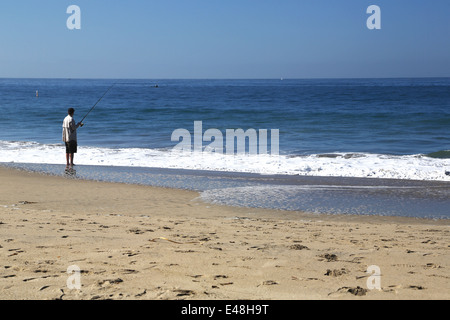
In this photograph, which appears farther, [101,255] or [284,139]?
[284,139]

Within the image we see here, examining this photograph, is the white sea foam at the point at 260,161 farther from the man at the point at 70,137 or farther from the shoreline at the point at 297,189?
the man at the point at 70,137

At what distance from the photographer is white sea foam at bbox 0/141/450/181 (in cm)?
1201

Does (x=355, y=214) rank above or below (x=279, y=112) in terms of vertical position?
below

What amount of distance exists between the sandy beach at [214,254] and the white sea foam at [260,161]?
469 centimetres

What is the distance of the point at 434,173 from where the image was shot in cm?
1166

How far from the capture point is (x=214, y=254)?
462cm

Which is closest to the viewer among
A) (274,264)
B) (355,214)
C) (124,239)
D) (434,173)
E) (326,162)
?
(274,264)

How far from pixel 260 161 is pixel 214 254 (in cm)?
913

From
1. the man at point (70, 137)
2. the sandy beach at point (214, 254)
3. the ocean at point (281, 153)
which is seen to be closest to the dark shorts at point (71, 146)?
the man at point (70, 137)

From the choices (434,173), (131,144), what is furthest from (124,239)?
(131,144)

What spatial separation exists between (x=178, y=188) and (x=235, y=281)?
611 centimetres

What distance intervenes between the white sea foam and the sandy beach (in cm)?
469

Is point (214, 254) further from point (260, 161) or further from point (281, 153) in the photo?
point (281, 153)

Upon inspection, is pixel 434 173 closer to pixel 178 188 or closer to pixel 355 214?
pixel 355 214
